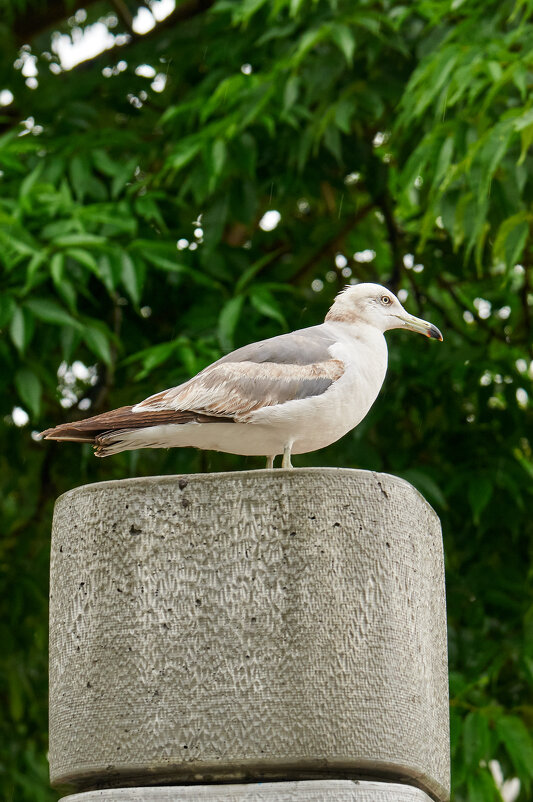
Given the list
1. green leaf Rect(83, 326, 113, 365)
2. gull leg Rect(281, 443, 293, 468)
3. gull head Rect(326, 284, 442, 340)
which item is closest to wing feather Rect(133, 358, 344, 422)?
gull leg Rect(281, 443, 293, 468)

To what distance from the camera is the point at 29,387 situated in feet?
20.8

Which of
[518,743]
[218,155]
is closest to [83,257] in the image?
[218,155]

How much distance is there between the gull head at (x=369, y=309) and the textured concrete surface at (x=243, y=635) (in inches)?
39.8

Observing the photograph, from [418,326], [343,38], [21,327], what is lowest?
[418,326]

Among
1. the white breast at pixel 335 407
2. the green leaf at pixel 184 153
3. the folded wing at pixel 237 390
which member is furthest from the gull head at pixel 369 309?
the green leaf at pixel 184 153

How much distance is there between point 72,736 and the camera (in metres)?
Answer: 3.70

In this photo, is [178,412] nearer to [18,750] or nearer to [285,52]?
[285,52]

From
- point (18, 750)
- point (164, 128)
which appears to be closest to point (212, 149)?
point (164, 128)

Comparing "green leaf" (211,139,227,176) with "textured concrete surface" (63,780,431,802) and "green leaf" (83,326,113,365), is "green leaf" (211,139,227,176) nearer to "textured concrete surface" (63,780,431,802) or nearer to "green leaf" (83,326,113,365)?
"green leaf" (83,326,113,365)

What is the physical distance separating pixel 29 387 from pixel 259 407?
2463mm

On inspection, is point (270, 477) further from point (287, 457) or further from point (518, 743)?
point (518, 743)

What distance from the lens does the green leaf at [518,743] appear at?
5773mm

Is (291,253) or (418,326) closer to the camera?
(418,326)

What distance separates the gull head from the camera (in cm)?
465
